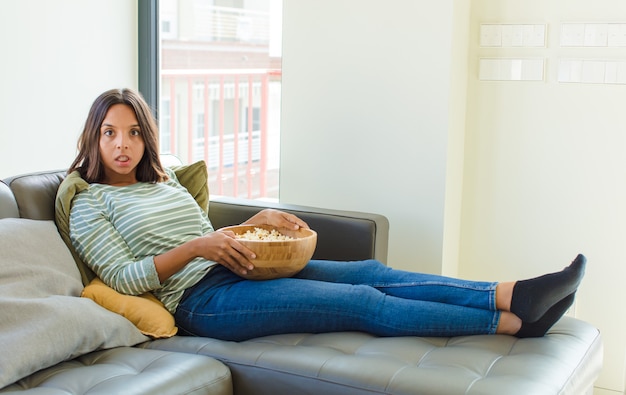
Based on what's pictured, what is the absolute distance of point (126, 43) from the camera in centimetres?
359

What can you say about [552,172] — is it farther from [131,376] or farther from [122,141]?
[131,376]

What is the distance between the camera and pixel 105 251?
2219mm

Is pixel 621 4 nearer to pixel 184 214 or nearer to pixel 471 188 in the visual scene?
pixel 471 188

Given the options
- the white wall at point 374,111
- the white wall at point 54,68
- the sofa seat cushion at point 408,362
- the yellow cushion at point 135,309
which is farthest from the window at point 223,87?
the sofa seat cushion at point 408,362

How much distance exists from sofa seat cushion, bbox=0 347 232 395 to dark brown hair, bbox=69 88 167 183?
0.64m

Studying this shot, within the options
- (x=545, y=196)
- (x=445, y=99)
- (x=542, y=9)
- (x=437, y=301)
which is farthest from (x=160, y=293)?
(x=542, y=9)

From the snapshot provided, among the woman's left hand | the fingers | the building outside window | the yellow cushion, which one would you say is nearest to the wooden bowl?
the fingers

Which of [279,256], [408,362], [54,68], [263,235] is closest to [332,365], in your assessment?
[408,362]

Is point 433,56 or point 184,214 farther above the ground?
point 433,56

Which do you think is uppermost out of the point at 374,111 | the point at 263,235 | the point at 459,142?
the point at 374,111

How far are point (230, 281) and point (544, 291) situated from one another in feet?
2.75

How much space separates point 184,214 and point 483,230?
47.6 inches

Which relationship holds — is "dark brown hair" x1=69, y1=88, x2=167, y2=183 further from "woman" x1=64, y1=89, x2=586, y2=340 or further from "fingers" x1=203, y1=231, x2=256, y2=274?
"fingers" x1=203, y1=231, x2=256, y2=274

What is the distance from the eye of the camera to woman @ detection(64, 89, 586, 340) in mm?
2082
